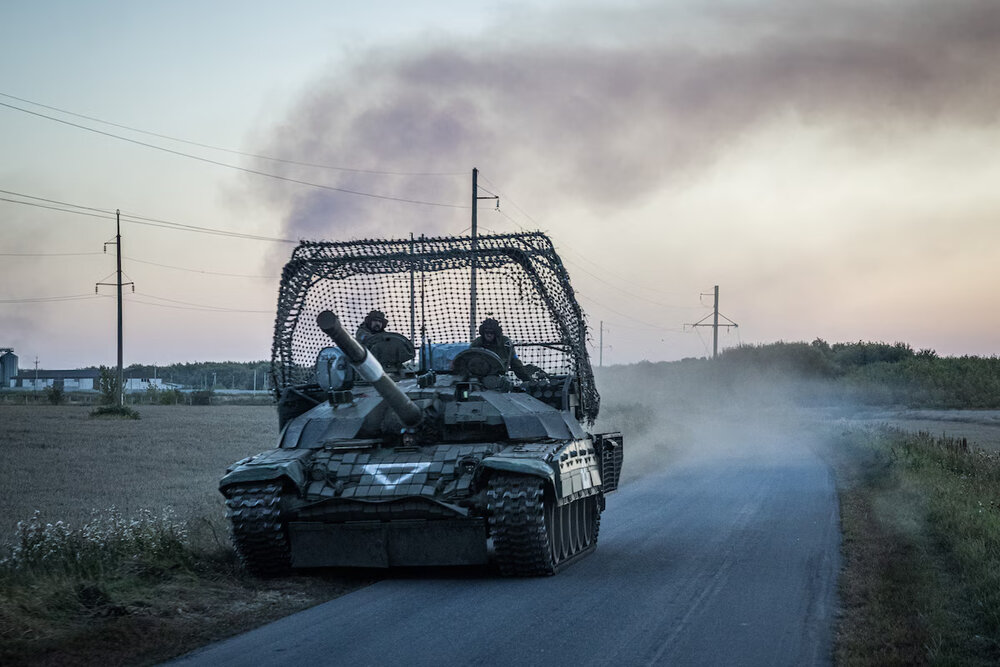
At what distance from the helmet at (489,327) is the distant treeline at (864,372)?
198 feet

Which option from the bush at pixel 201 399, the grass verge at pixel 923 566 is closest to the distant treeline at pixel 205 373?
the bush at pixel 201 399

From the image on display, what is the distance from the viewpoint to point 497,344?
15586 mm

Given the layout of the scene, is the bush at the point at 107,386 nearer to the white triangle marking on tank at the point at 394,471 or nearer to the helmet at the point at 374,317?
the helmet at the point at 374,317

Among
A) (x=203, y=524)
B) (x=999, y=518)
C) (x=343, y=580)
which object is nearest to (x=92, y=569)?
(x=343, y=580)

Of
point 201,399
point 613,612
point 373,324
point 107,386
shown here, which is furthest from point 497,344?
point 201,399

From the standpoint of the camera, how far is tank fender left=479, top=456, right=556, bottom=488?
1176cm

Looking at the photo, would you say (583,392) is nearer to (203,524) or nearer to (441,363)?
(441,363)

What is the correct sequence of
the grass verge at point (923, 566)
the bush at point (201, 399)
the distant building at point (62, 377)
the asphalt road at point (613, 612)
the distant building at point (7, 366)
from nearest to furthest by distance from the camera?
the asphalt road at point (613, 612)
the grass verge at point (923, 566)
the bush at point (201, 399)
the distant building at point (7, 366)
the distant building at point (62, 377)

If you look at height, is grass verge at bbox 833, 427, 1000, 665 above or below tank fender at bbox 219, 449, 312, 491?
below

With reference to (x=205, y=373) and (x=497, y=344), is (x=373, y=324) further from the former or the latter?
(x=205, y=373)

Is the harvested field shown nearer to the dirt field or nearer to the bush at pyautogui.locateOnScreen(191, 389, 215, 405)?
the dirt field

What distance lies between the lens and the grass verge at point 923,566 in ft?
28.0

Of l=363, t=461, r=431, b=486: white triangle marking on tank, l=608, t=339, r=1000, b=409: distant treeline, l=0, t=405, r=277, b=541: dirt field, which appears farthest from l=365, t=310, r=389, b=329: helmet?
l=608, t=339, r=1000, b=409: distant treeline

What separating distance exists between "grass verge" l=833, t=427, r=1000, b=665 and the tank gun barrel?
5070 mm
